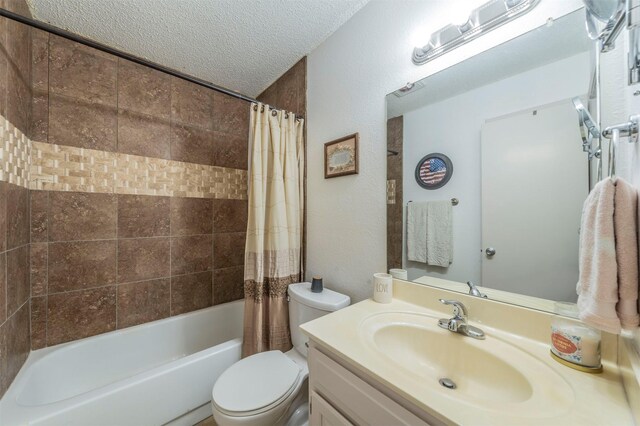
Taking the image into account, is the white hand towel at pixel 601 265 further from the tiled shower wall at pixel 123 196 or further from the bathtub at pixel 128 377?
the tiled shower wall at pixel 123 196

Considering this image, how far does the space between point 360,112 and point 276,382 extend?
1.50 meters

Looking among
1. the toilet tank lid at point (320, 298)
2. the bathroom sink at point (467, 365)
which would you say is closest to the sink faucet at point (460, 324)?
the bathroom sink at point (467, 365)

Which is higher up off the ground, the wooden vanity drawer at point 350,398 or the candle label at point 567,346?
the candle label at point 567,346

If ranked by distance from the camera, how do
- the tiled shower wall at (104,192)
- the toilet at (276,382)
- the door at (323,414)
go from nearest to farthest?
1. the door at (323,414)
2. the toilet at (276,382)
3. the tiled shower wall at (104,192)

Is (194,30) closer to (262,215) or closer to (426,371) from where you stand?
(262,215)

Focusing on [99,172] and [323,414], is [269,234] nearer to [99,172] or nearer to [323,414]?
[323,414]

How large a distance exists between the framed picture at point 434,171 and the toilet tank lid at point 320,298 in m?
0.74

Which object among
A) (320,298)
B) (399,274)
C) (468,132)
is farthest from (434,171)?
(320,298)

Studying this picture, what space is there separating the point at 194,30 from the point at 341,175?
1.32 m

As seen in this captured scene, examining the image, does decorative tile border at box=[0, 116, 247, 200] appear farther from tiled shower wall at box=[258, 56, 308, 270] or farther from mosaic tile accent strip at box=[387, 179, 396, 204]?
mosaic tile accent strip at box=[387, 179, 396, 204]

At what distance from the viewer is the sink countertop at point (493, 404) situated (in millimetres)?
487

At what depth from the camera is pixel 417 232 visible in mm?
1141

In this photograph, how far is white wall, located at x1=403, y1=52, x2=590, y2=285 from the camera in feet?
2.58

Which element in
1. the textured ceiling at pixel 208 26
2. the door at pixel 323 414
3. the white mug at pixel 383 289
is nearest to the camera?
the door at pixel 323 414
